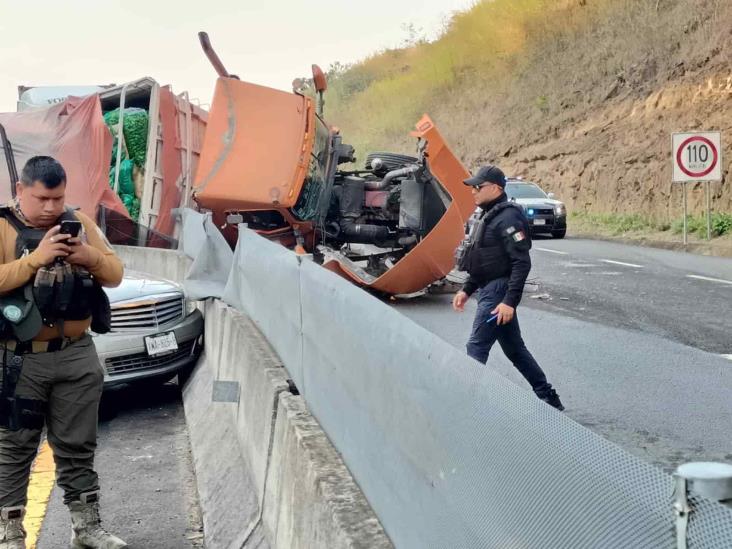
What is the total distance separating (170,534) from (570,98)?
31.9 metres

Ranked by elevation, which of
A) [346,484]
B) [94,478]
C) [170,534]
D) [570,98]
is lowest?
[170,534]

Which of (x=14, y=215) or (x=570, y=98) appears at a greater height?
(x=570, y=98)

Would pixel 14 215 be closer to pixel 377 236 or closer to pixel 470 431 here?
pixel 470 431

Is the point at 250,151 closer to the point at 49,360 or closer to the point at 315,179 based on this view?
the point at 315,179

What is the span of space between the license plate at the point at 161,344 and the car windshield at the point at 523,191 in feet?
60.4

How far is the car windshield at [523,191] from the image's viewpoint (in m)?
25.1

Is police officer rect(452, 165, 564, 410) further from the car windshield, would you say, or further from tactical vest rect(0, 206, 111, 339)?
the car windshield

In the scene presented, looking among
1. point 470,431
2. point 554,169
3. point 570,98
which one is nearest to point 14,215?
point 470,431

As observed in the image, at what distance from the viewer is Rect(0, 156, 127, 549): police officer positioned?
13.5ft

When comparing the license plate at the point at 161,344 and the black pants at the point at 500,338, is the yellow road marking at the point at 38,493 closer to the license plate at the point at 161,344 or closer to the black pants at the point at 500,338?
the license plate at the point at 161,344

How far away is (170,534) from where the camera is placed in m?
4.76

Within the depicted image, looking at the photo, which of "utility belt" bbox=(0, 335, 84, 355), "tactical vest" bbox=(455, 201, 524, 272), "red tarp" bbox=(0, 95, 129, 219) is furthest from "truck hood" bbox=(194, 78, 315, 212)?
"utility belt" bbox=(0, 335, 84, 355)

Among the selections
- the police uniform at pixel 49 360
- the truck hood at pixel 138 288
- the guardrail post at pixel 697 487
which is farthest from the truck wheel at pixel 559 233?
the guardrail post at pixel 697 487

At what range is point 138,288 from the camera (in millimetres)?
7672
